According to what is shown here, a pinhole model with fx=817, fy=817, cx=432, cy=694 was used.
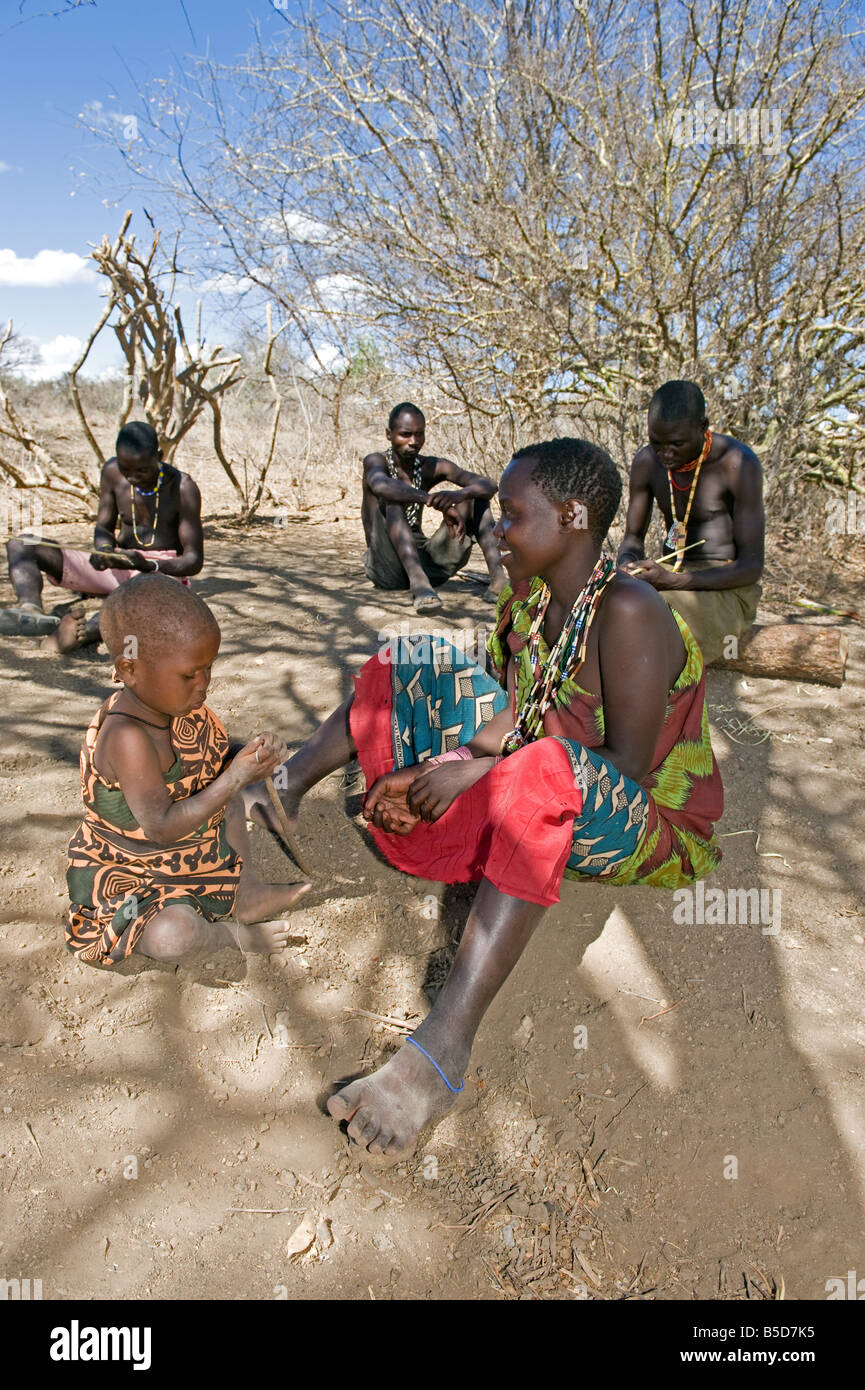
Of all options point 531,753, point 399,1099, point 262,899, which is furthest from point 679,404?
point 399,1099

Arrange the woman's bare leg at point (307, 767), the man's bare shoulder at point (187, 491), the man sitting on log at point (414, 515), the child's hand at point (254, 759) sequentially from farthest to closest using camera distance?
the man sitting on log at point (414, 515) → the man's bare shoulder at point (187, 491) → the woman's bare leg at point (307, 767) → the child's hand at point (254, 759)

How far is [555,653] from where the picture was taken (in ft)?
6.56

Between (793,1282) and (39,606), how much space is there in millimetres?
4199

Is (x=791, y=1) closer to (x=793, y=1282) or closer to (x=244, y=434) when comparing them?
(x=793, y=1282)

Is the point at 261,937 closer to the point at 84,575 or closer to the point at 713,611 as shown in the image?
the point at 713,611

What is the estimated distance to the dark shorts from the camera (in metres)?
5.18

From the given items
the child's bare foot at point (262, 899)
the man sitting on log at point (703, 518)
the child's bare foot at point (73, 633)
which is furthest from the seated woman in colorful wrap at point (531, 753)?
the child's bare foot at point (73, 633)

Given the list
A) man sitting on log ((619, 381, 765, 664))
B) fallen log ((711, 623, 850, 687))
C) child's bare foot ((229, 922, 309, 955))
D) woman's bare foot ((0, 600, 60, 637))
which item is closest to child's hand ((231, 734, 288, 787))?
child's bare foot ((229, 922, 309, 955))

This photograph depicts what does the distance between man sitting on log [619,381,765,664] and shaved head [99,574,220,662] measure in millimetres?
2050

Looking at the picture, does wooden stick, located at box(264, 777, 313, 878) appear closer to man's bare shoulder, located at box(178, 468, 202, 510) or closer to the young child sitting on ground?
the young child sitting on ground

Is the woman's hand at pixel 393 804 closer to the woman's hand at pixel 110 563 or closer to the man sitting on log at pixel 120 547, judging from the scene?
the man sitting on log at pixel 120 547

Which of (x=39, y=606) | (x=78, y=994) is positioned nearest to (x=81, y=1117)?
(x=78, y=994)

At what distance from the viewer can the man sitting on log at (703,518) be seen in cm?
335

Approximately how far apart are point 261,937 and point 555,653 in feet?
3.30
